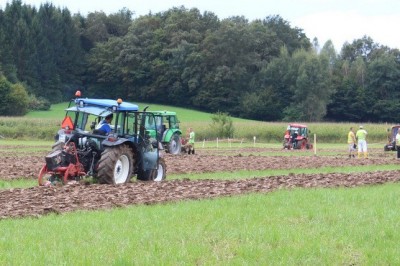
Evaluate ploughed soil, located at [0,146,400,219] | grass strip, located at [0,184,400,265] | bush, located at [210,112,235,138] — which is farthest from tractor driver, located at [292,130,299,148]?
grass strip, located at [0,184,400,265]

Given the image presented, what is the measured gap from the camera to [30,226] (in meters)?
10.9

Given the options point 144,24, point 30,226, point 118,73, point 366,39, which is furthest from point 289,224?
point 366,39

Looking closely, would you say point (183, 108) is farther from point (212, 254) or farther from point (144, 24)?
point (212, 254)

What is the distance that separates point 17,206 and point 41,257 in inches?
192

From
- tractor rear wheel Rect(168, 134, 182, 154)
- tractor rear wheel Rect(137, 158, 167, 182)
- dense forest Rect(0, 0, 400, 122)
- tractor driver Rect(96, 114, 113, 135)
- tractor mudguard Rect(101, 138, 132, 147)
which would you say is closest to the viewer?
tractor mudguard Rect(101, 138, 132, 147)

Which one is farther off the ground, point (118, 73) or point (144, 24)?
point (144, 24)

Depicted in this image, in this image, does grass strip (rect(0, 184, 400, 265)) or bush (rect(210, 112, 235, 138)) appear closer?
grass strip (rect(0, 184, 400, 265))

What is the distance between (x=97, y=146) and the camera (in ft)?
60.8

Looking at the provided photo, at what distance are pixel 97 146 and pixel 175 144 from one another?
20981 millimetres

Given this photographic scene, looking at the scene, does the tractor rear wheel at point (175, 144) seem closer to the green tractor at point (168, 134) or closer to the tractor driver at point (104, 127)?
the green tractor at point (168, 134)

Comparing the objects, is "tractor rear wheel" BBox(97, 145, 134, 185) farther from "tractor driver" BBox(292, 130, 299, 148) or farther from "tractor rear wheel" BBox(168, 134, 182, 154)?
"tractor driver" BBox(292, 130, 299, 148)

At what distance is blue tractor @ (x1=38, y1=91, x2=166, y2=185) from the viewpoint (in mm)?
17906

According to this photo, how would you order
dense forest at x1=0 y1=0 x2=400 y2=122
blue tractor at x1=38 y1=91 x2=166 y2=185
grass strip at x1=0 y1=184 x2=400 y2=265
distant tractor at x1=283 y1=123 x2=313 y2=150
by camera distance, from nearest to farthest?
grass strip at x1=0 y1=184 x2=400 y2=265 < blue tractor at x1=38 y1=91 x2=166 y2=185 < distant tractor at x1=283 y1=123 x2=313 y2=150 < dense forest at x1=0 y1=0 x2=400 y2=122

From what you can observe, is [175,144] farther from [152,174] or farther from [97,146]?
[97,146]
